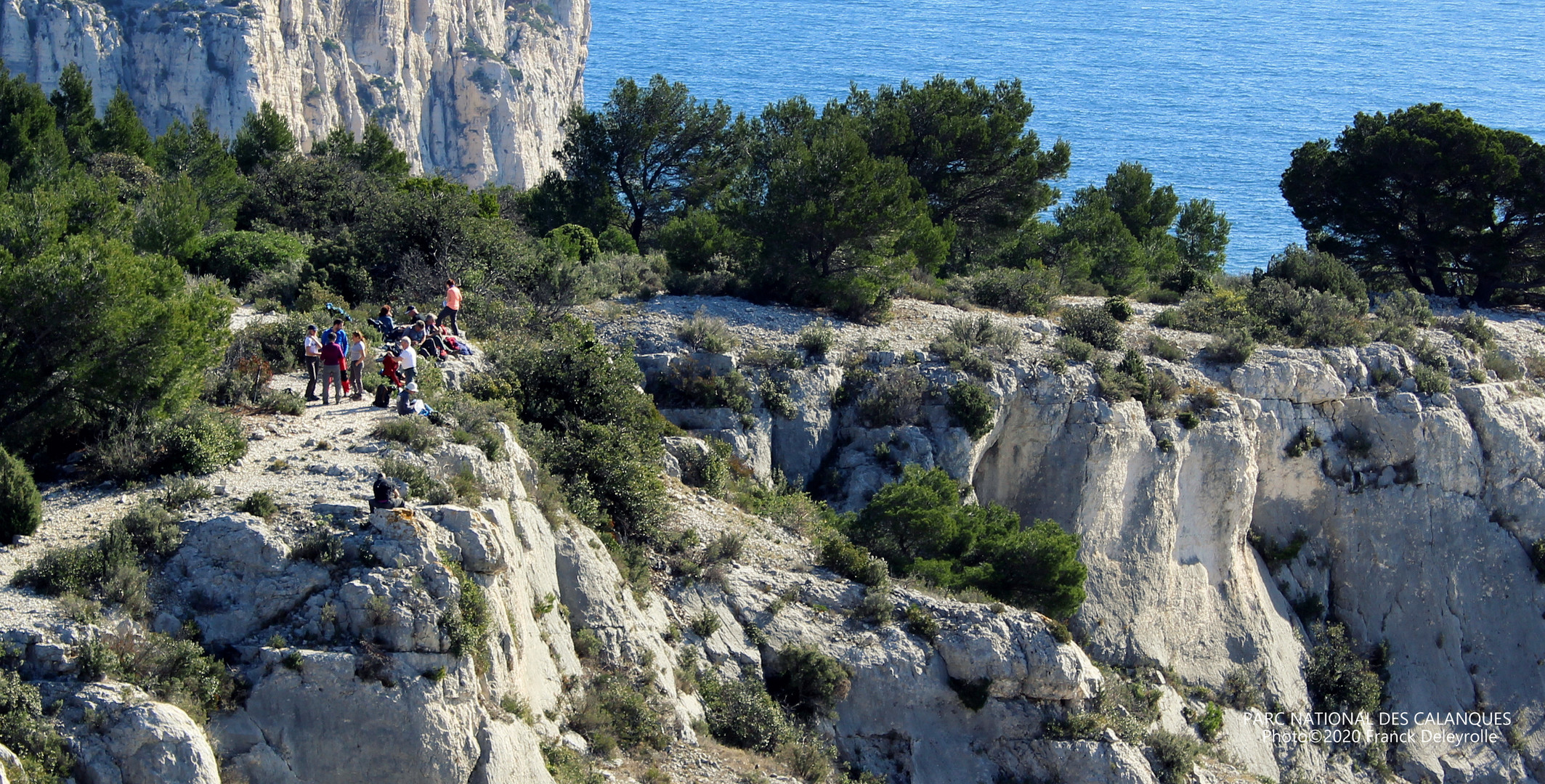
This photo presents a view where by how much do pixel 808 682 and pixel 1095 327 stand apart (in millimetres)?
15875

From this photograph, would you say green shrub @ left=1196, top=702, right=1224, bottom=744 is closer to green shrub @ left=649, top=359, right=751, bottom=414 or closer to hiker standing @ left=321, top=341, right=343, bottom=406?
green shrub @ left=649, top=359, right=751, bottom=414

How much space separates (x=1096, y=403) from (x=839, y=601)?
11.0m

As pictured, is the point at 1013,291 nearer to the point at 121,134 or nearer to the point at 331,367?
the point at 331,367

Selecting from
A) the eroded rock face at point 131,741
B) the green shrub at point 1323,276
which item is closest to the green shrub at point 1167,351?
the green shrub at point 1323,276

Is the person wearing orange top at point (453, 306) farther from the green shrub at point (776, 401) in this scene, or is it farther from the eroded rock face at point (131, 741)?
the eroded rock face at point (131, 741)

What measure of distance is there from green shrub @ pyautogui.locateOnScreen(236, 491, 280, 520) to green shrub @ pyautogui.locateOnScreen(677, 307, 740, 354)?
565 inches

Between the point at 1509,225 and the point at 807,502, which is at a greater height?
the point at 1509,225

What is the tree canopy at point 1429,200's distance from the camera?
36.9 meters

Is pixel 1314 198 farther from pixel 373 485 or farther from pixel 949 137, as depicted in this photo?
pixel 373 485

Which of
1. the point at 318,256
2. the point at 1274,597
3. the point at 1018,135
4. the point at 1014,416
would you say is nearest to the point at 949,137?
the point at 1018,135

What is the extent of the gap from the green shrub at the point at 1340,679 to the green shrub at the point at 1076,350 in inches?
374

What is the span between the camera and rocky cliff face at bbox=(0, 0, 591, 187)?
3501 inches

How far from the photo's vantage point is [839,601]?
68.0 feet

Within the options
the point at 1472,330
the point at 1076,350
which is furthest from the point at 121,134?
the point at 1472,330
